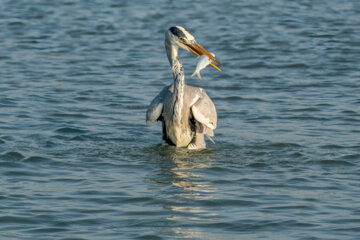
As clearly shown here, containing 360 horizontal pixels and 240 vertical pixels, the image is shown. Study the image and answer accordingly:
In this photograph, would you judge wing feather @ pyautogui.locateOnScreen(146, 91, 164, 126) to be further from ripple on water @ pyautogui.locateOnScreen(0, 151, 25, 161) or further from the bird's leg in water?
ripple on water @ pyautogui.locateOnScreen(0, 151, 25, 161)

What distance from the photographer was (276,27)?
2119cm

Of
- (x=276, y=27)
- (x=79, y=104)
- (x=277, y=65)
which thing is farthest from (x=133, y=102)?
(x=276, y=27)

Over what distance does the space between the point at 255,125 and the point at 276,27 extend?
9229mm

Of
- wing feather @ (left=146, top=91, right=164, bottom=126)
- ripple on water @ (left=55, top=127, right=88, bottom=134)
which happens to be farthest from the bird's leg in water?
ripple on water @ (left=55, top=127, right=88, bottom=134)

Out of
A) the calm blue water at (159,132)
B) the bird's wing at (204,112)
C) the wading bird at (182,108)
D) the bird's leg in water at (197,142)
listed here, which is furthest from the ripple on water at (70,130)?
the bird's wing at (204,112)

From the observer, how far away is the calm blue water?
26.5 ft

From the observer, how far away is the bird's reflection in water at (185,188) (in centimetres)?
798

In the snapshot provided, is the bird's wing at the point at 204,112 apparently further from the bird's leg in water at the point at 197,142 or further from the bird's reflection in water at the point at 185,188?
the bird's reflection in water at the point at 185,188

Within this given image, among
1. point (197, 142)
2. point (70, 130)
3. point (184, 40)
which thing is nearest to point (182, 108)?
point (197, 142)

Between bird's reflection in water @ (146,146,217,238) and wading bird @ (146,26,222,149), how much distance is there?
21 cm

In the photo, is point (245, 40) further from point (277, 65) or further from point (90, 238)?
point (90, 238)

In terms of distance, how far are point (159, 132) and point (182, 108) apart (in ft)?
5.55

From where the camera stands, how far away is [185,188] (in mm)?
9203

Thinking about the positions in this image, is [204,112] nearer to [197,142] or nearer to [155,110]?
[197,142]
